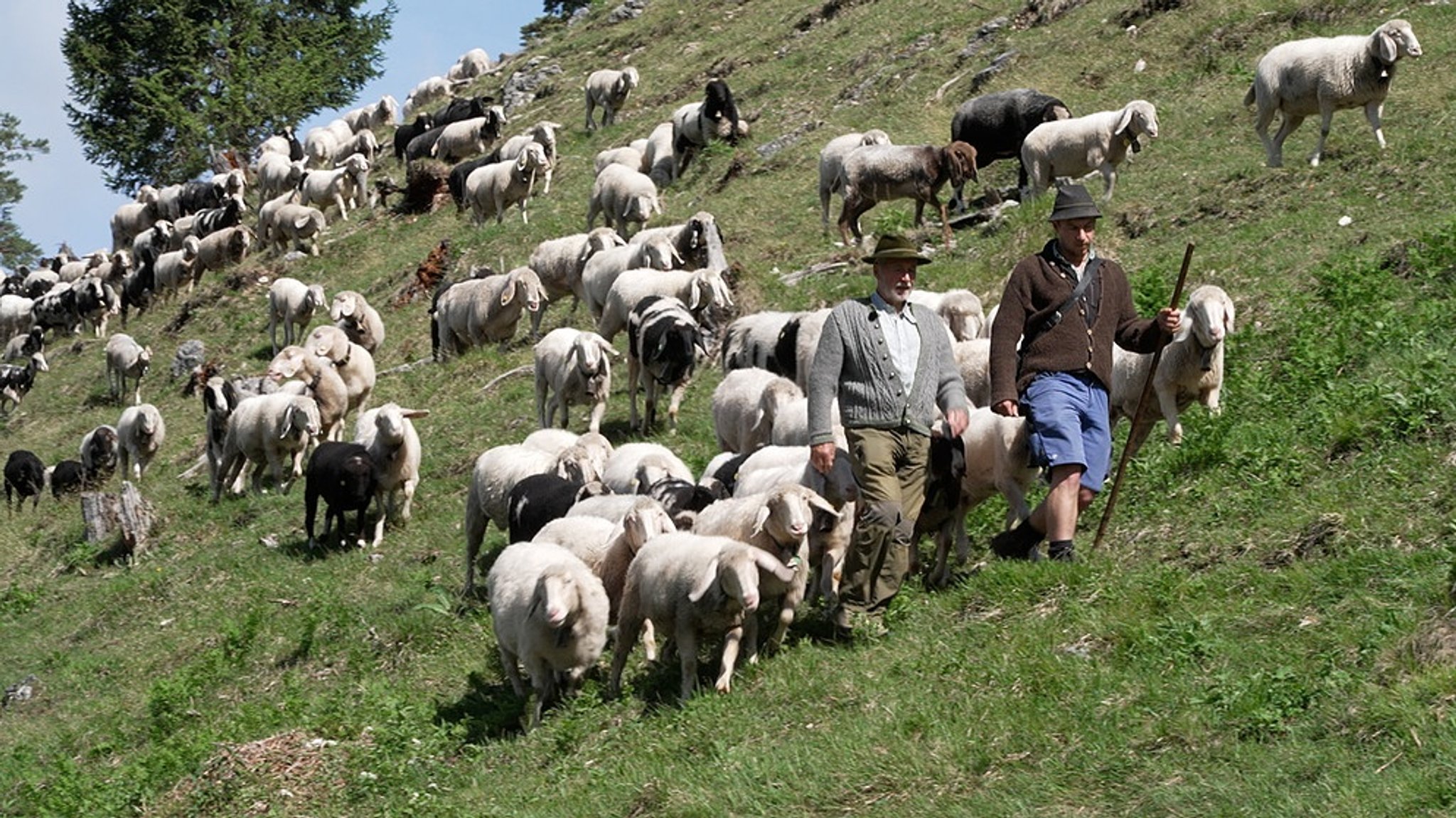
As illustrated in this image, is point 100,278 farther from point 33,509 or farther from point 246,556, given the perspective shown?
point 246,556

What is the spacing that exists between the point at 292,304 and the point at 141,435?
14.4ft

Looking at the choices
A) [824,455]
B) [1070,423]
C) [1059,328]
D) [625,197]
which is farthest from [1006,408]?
[625,197]

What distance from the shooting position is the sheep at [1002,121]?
22031 mm

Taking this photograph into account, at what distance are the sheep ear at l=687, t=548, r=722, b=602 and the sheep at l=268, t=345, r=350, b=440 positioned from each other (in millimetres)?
12635

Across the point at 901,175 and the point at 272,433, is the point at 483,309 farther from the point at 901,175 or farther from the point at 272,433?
the point at 901,175

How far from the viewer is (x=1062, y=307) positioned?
356 inches

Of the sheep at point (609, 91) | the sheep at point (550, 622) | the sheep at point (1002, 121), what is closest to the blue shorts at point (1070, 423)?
the sheep at point (550, 622)

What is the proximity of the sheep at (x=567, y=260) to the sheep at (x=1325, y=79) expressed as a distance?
8926 mm

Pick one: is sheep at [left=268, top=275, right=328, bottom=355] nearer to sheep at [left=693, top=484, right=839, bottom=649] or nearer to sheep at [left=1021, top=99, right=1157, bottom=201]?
sheep at [left=1021, top=99, right=1157, bottom=201]

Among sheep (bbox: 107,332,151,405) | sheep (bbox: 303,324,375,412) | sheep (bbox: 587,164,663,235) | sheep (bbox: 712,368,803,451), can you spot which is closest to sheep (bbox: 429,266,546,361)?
sheep (bbox: 303,324,375,412)

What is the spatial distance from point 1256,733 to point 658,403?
11926mm

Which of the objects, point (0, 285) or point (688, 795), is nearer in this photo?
point (688, 795)

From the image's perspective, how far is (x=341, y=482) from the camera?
52.3 feet

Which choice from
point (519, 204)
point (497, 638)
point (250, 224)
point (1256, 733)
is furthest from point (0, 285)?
point (1256, 733)
